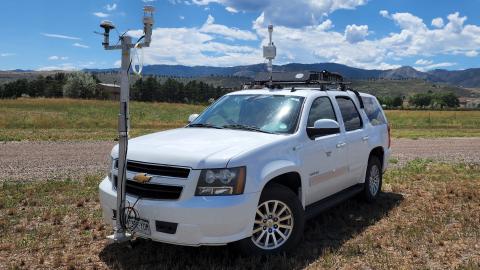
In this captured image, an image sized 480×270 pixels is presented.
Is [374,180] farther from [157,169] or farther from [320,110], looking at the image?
[157,169]

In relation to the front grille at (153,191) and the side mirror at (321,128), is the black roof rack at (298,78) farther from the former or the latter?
the front grille at (153,191)

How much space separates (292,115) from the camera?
568 cm

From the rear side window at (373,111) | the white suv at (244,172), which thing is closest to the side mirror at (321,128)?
the white suv at (244,172)

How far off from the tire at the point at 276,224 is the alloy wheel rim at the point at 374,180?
9.53ft

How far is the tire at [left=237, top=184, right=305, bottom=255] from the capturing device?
4.71m

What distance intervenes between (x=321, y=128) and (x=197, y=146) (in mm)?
1543

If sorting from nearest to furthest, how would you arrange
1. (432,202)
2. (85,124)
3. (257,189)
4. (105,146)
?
(257,189) < (432,202) < (105,146) < (85,124)

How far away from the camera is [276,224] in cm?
491

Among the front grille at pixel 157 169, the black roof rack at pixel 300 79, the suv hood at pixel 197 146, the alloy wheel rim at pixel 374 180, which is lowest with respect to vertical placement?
the alloy wheel rim at pixel 374 180

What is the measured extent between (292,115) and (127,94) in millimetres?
1979

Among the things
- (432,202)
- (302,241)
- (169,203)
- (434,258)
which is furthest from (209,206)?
(432,202)

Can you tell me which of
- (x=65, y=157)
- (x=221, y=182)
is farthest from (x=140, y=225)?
(x=65, y=157)

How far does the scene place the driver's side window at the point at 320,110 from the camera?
587 cm

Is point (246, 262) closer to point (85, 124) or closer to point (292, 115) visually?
point (292, 115)
